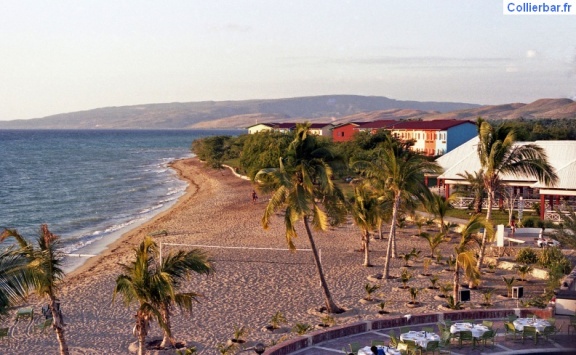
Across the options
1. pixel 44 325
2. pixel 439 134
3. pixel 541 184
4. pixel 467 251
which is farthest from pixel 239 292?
pixel 439 134

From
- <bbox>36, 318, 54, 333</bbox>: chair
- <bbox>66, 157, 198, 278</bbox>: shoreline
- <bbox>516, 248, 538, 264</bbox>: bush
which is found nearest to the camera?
<bbox>36, 318, 54, 333</bbox>: chair

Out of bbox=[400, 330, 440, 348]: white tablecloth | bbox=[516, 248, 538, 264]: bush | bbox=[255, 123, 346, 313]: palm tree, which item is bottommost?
bbox=[516, 248, 538, 264]: bush

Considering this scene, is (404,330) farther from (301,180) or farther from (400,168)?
(400,168)

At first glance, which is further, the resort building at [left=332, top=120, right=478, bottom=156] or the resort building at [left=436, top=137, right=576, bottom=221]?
the resort building at [left=332, top=120, right=478, bottom=156]

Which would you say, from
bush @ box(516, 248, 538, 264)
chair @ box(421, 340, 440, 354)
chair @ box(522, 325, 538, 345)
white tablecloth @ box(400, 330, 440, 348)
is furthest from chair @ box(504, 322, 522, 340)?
bush @ box(516, 248, 538, 264)

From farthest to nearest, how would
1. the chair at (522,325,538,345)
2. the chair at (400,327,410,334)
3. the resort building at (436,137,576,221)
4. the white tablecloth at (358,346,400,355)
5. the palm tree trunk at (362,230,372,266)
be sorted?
the resort building at (436,137,576,221) < the palm tree trunk at (362,230,372,266) < the chair at (400,327,410,334) < the chair at (522,325,538,345) < the white tablecloth at (358,346,400,355)

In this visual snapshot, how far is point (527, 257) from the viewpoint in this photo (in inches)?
880

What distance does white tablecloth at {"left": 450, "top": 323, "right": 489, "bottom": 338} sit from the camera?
1277 cm

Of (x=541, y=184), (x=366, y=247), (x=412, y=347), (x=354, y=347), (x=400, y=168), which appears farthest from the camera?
(x=541, y=184)

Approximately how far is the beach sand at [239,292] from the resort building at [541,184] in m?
5.90

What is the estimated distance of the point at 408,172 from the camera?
19.1 meters

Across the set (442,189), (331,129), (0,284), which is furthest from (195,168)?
(0,284)

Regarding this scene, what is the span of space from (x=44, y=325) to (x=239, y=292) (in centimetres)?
649

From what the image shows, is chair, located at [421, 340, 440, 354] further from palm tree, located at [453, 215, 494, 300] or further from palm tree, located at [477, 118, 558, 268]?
palm tree, located at [477, 118, 558, 268]
